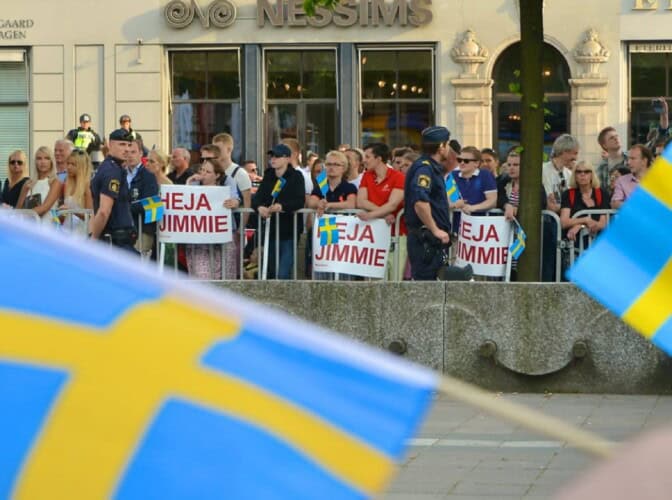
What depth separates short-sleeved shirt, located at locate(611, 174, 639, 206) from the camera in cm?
1457

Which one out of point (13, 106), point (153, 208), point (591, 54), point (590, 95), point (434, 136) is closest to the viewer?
point (434, 136)

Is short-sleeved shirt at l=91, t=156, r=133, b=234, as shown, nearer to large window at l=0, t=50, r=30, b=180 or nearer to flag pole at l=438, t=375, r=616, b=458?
flag pole at l=438, t=375, r=616, b=458

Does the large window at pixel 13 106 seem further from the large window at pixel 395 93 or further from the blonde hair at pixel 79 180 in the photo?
the blonde hair at pixel 79 180

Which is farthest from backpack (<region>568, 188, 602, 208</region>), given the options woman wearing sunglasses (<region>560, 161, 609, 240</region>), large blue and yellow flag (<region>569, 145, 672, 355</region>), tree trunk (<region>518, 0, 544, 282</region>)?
large blue and yellow flag (<region>569, 145, 672, 355</region>)

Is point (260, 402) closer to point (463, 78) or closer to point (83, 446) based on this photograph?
point (83, 446)

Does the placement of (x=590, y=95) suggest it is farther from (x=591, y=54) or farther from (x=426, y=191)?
(x=426, y=191)

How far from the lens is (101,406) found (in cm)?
238

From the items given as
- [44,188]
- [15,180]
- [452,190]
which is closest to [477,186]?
[452,190]

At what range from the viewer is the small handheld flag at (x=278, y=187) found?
1401 centimetres

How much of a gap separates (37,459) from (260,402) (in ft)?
1.04

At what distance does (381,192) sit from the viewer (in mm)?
13852

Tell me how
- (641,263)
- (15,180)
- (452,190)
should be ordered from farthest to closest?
(15,180) < (452,190) < (641,263)

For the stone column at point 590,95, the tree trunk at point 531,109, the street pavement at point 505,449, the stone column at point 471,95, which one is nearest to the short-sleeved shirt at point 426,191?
the tree trunk at point 531,109

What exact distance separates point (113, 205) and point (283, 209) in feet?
4.46
